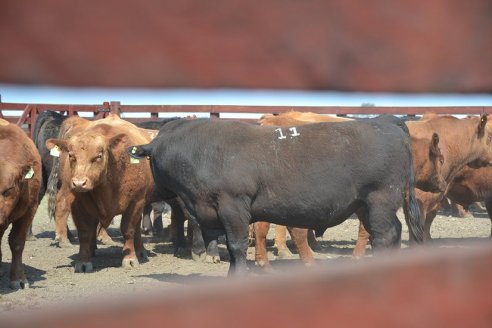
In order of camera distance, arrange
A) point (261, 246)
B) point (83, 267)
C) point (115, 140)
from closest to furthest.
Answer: point (83, 267)
point (115, 140)
point (261, 246)

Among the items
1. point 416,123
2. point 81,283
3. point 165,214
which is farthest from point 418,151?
point 165,214

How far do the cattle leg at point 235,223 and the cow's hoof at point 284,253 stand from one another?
2501 mm

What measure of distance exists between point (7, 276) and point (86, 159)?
1.40 metres

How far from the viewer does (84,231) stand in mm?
7688

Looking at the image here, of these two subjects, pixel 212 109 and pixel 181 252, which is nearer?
pixel 181 252

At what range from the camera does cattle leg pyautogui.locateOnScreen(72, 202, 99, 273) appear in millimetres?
7480

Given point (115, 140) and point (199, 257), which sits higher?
point (115, 140)

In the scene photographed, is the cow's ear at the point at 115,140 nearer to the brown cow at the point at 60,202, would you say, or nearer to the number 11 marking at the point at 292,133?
the brown cow at the point at 60,202

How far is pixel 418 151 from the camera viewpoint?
26.5 feet

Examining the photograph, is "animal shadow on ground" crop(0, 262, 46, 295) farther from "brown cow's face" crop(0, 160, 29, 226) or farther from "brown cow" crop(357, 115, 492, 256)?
"brown cow" crop(357, 115, 492, 256)

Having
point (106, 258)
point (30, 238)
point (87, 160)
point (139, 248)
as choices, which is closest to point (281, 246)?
point (139, 248)

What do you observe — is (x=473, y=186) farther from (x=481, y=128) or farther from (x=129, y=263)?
(x=129, y=263)

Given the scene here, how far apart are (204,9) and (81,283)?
6411 millimetres

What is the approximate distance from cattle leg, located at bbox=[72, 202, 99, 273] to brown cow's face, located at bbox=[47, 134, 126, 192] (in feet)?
1.70
